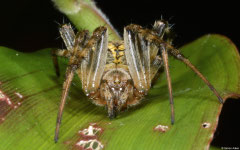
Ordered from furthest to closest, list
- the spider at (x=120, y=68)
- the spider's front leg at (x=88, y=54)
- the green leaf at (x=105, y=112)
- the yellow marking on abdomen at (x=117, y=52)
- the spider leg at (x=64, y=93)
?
the yellow marking on abdomen at (x=117, y=52), the spider at (x=120, y=68), the spider's front leg at (x=88, y=54), the spider leg at (x=64, y=93), the green leaf at (x=105, y=112)

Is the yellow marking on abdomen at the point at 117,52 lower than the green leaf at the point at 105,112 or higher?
higher

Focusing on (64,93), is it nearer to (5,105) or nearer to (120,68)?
(5,105)

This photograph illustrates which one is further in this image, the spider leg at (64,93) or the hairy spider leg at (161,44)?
the hairy spider leg at (161,44)

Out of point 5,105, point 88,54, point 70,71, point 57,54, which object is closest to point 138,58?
point 88,54

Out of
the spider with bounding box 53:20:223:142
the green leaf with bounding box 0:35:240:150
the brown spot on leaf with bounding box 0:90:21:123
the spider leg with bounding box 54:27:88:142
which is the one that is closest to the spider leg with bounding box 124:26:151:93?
the spider with bounding box 53:20:223:142

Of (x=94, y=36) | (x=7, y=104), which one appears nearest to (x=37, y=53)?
(x=94, y=36)

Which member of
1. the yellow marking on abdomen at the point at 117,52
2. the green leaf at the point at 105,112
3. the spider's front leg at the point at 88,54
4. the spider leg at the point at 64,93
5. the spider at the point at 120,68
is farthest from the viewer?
the yellow marking on abdomen at the point at 117,52

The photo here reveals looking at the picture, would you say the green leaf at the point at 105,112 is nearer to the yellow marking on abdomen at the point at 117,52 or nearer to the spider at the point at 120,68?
the spider at the point at 120,68

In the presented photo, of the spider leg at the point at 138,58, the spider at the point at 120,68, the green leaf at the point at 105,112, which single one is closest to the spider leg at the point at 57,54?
the green leaf at the point at 105,112
